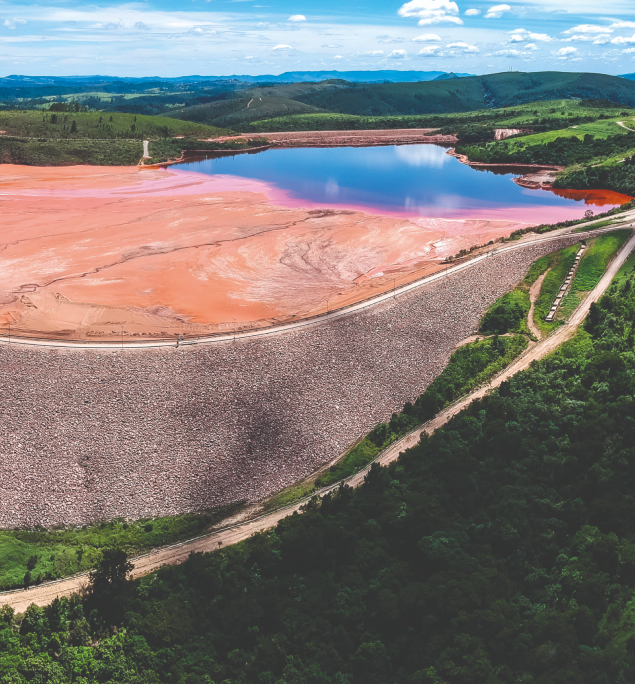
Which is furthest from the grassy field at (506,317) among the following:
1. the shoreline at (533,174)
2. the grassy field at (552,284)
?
the shoreline at (533,174)

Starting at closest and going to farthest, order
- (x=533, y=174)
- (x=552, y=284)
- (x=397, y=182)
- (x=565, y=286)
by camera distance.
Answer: (x=565, y=286) < (x=552, y=284) < (x=397, y=182) < (x=533, y=174)

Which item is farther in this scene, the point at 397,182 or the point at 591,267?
the point at 397,182

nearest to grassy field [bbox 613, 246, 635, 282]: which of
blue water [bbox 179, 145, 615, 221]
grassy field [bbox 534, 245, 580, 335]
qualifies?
grassy field [bbox 534, 245, 580, 335]

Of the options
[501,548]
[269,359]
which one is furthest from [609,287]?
[501,548]

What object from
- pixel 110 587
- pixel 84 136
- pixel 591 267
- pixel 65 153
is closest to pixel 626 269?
pixel 591 267

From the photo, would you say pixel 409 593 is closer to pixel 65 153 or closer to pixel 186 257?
pixel 186 257

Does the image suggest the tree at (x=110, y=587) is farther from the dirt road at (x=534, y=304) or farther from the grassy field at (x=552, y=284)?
the grassy field at (x=552, y=284)

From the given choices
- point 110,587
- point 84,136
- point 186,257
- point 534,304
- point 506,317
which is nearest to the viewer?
point 110,587

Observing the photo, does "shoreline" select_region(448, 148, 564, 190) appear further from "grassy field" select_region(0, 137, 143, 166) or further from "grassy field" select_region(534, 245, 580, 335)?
"grassy field" select_region(0, 137, 143, 166)
